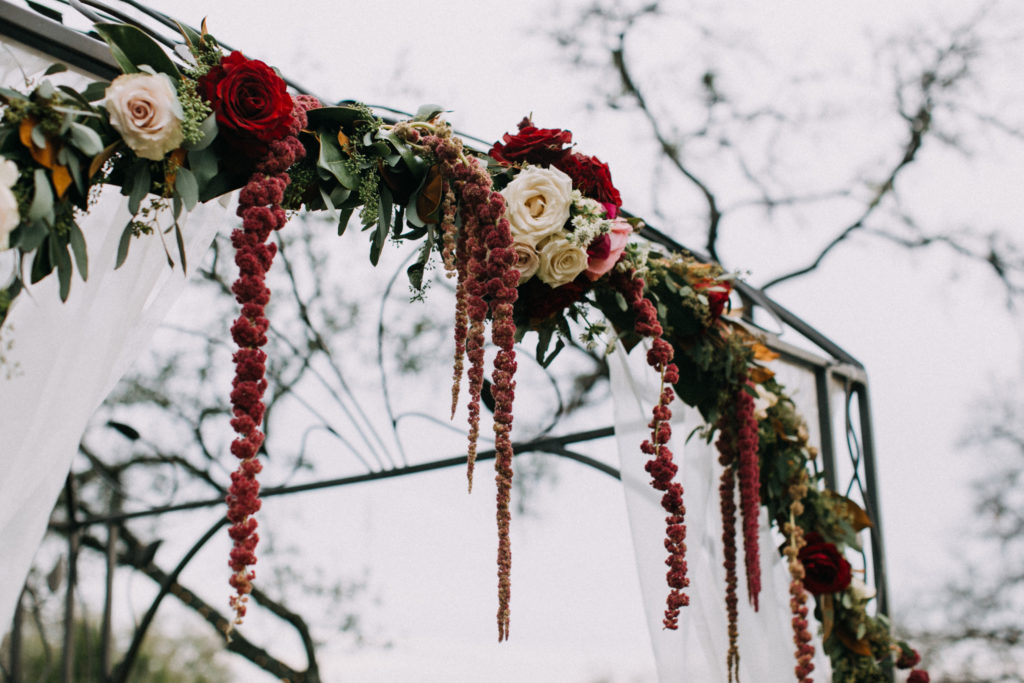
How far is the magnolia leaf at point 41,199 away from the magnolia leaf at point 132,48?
0.19m

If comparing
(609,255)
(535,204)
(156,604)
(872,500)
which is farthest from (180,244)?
(156,604)

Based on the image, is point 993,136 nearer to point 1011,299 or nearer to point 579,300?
point 1011,299

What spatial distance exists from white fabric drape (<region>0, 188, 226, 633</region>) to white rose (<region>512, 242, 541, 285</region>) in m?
0.53

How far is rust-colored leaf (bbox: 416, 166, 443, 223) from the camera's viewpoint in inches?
53.2

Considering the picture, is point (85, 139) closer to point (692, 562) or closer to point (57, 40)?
point (57, 40)

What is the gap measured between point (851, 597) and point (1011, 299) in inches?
136

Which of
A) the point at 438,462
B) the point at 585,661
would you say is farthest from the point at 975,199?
the point at 438,462

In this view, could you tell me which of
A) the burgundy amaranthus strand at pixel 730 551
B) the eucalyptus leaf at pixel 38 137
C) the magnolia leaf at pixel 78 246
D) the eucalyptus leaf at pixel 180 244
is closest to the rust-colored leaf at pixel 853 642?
the burgundy amaranthus strand at pixel 730 551

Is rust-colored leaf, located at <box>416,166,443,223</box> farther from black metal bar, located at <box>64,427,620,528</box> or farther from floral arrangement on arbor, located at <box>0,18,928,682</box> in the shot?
black metal bar, located at <box>64,427,620,528</box>

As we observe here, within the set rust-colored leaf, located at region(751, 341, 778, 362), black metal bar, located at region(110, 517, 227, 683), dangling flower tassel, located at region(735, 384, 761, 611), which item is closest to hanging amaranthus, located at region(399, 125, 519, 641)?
dangling flower tassel, located at region(735, 384, 761, 611)

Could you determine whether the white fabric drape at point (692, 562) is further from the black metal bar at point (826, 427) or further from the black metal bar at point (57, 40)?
the black metal bar at point (57, 40)

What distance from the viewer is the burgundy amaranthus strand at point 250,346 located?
0.95m

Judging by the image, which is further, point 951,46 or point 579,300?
point 951,46

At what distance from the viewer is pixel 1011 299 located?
16.4ft
